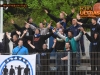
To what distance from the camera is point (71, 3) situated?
31625 millimetres

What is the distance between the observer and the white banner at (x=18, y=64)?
14.1 metres

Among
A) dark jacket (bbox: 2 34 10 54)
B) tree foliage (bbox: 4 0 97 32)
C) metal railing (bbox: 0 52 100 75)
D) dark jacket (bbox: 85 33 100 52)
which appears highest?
tree foliage (bbox: 4 0 97 32)

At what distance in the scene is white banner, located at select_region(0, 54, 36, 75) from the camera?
14.1 meters

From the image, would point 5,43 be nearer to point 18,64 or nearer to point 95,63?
point 18,64

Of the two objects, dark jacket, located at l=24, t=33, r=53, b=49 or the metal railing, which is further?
dark jacket, located at l=24, t=33, r=53, b=49

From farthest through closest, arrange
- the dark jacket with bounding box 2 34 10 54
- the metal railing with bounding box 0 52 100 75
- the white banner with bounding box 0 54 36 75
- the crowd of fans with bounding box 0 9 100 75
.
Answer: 1. the dark jacket with bounding box 2 34 10 54
2. the crowd of fans with bounding box 0 9 100 75
3. the metal railing with bounding box 0 52 100 75
4. the white banner with bounding box 0 54 36 75

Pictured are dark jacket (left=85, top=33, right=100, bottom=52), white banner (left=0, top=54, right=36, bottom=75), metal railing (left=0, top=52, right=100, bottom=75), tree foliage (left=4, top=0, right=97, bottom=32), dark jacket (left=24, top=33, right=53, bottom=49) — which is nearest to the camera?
white banner (left=0, top=54, right=36, bottom=75)

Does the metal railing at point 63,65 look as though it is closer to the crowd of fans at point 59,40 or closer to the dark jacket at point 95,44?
the crowd of fans at point 59,40

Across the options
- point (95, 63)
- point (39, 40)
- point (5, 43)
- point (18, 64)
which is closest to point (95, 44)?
point (95, 63)

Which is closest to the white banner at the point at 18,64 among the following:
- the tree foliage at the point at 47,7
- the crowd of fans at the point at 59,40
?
the crowd of fans at the point at 59,40

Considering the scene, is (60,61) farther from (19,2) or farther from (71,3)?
(19,2)

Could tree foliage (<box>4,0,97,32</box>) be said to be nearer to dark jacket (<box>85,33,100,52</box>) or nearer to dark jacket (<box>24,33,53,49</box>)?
dark jacket (<box>24,33,53,49</box>)

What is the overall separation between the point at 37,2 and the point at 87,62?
1852cm

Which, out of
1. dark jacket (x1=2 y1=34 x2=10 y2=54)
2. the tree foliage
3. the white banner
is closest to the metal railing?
the white banner
